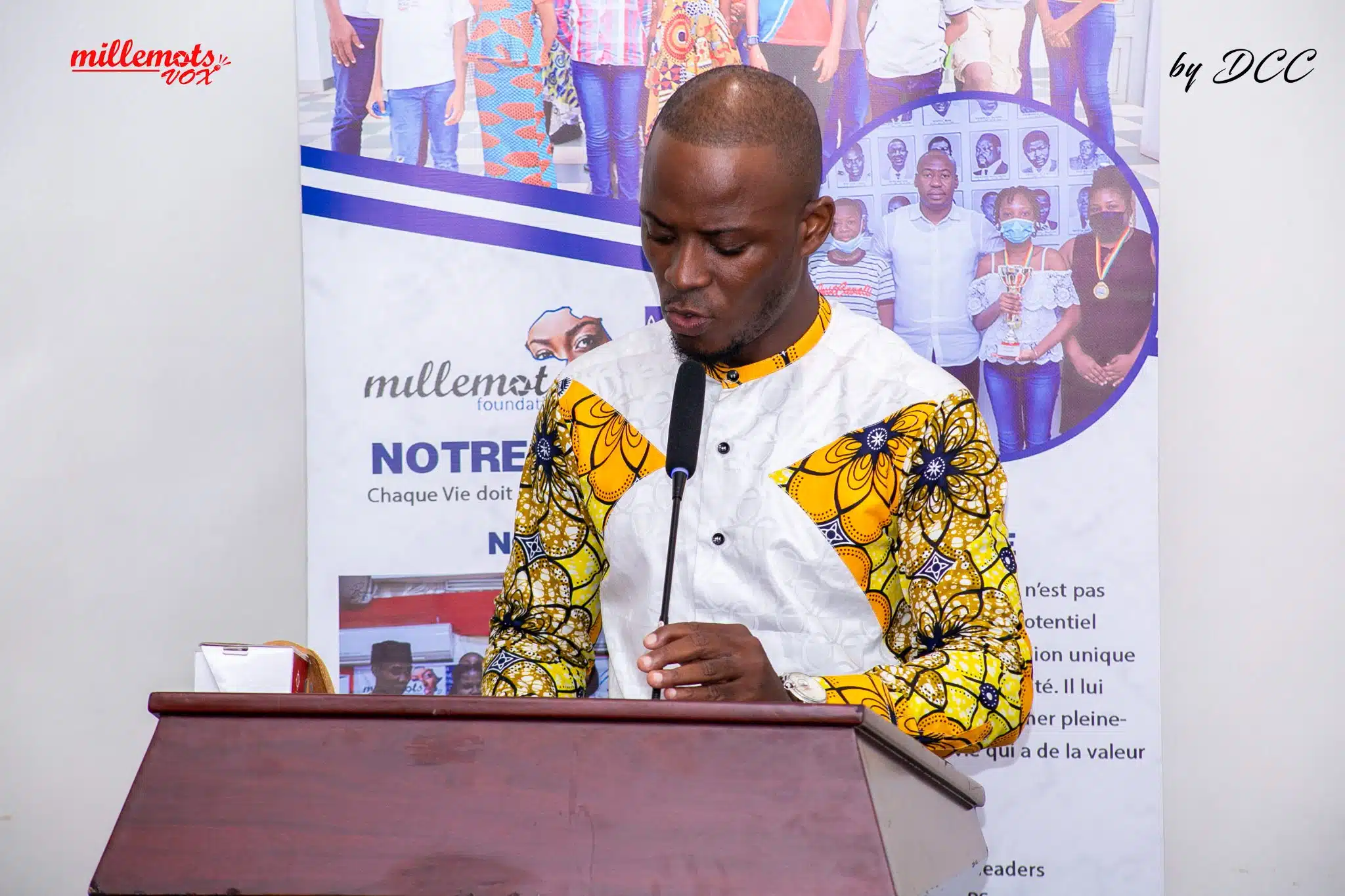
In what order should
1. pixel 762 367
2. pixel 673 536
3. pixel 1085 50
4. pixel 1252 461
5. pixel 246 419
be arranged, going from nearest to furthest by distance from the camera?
1. pixel 673 536
2. pixel 762 367
3. pixel 1085 50
4. pixel 1252 461
5. pixel 246 419

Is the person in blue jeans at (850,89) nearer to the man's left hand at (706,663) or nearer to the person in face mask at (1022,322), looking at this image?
the person in face mask at (1022,322)

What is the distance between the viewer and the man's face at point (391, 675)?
8.70 feet

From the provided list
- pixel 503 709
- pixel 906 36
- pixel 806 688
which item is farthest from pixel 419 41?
pixel 503 709

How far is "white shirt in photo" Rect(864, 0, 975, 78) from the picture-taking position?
2619 mm

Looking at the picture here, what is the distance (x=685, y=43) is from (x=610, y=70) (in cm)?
16

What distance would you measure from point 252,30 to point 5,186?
64 cm

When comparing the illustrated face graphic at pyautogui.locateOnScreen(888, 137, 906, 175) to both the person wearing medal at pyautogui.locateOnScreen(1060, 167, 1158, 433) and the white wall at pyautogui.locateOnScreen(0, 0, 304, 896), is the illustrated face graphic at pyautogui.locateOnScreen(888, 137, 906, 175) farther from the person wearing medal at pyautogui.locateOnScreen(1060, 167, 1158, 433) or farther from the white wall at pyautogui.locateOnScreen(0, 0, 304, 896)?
the white wall at pyautogui.locateOnScreen(0, 0, 304, 896)

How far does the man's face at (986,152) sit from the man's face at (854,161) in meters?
0.24

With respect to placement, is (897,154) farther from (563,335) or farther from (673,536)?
(673,536)

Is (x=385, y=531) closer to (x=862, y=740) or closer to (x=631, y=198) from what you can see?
(x=631, y=198)

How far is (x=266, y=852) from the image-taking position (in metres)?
1.05

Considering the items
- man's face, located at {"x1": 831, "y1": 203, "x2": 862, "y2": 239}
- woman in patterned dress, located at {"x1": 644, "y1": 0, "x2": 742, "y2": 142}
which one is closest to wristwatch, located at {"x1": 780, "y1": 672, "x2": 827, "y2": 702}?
man's face, located at {"x1": 831, "y1": 203, "x2": 862, "y2": 239}

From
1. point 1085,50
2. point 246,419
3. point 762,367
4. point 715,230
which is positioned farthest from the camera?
point 246,419

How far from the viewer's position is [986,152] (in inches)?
104
